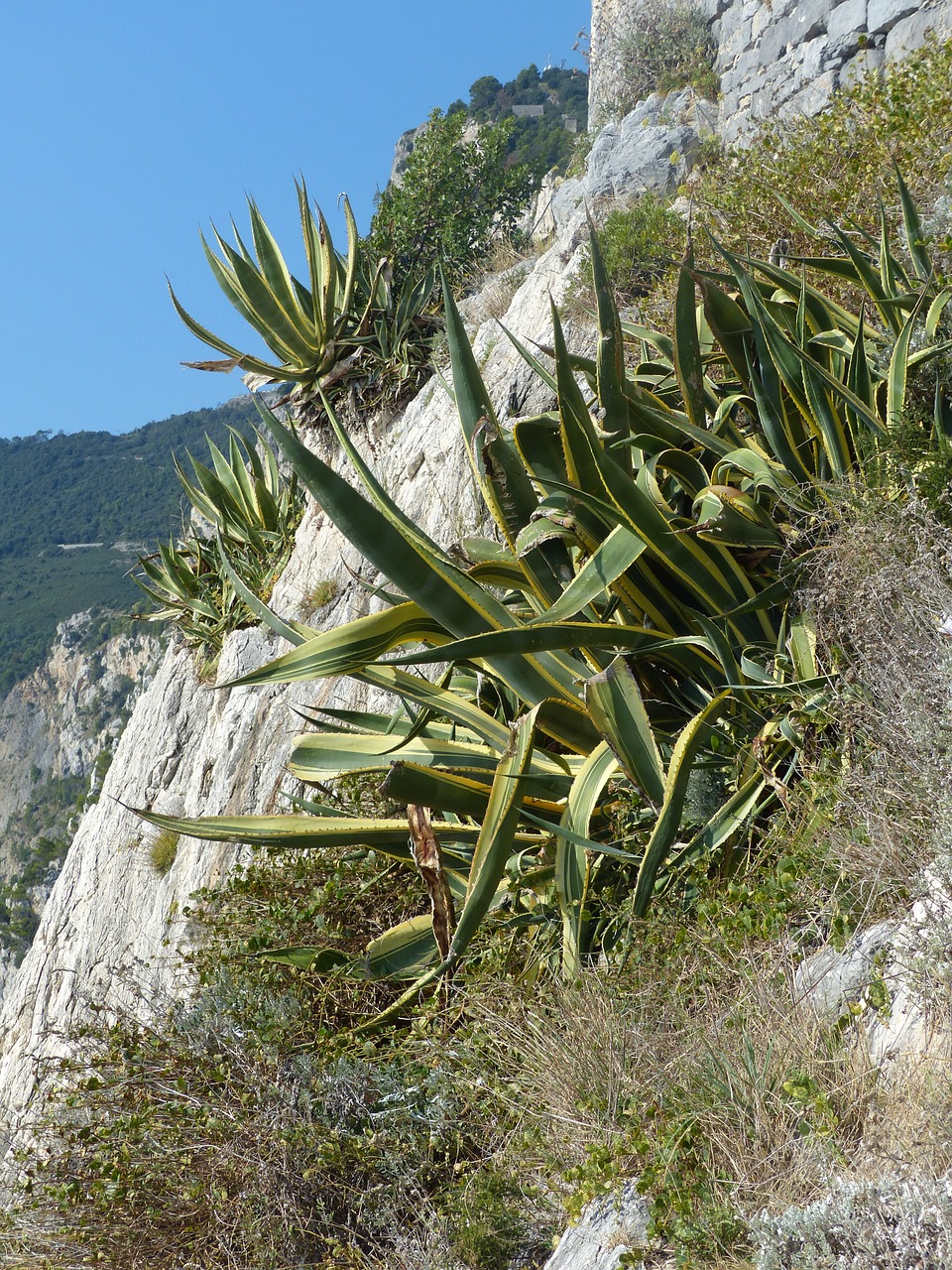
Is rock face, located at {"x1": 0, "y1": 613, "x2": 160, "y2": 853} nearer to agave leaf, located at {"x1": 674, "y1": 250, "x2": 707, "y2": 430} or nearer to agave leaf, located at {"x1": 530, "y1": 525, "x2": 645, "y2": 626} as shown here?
agave leaf, located at {"x1": 674, "y1": 250, "x2": 707, "y2": 430}

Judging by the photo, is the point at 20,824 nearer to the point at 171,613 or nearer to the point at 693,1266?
the point at 171,613

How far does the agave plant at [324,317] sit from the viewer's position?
7.09m

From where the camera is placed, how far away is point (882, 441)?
2.77 m

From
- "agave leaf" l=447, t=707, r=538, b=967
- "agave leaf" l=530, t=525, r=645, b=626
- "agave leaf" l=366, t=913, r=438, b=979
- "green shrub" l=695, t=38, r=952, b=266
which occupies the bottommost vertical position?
"agave leaf" l=366, t=913, r=438, b=979

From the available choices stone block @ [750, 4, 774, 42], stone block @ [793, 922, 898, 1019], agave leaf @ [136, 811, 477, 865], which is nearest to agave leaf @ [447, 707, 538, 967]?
agave leaf @ [136, 811, 477, 865]

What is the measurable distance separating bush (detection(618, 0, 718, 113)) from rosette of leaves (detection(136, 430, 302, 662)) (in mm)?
6328

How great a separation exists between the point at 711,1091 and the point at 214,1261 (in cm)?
134

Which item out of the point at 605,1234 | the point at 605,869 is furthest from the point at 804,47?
the point at 605,1234

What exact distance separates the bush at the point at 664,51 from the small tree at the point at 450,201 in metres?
1.63

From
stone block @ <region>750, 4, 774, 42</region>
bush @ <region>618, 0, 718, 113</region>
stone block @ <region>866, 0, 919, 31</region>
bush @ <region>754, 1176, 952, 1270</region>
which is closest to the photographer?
bush @ <region>754, 1176, 952, 1270</region>

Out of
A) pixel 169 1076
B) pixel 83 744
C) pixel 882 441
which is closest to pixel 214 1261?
pixel 169 1076

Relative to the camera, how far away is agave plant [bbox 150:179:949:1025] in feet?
7.61

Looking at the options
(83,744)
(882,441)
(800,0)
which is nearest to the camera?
(882,441)

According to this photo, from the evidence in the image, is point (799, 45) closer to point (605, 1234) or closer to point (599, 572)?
point (599, 572)
